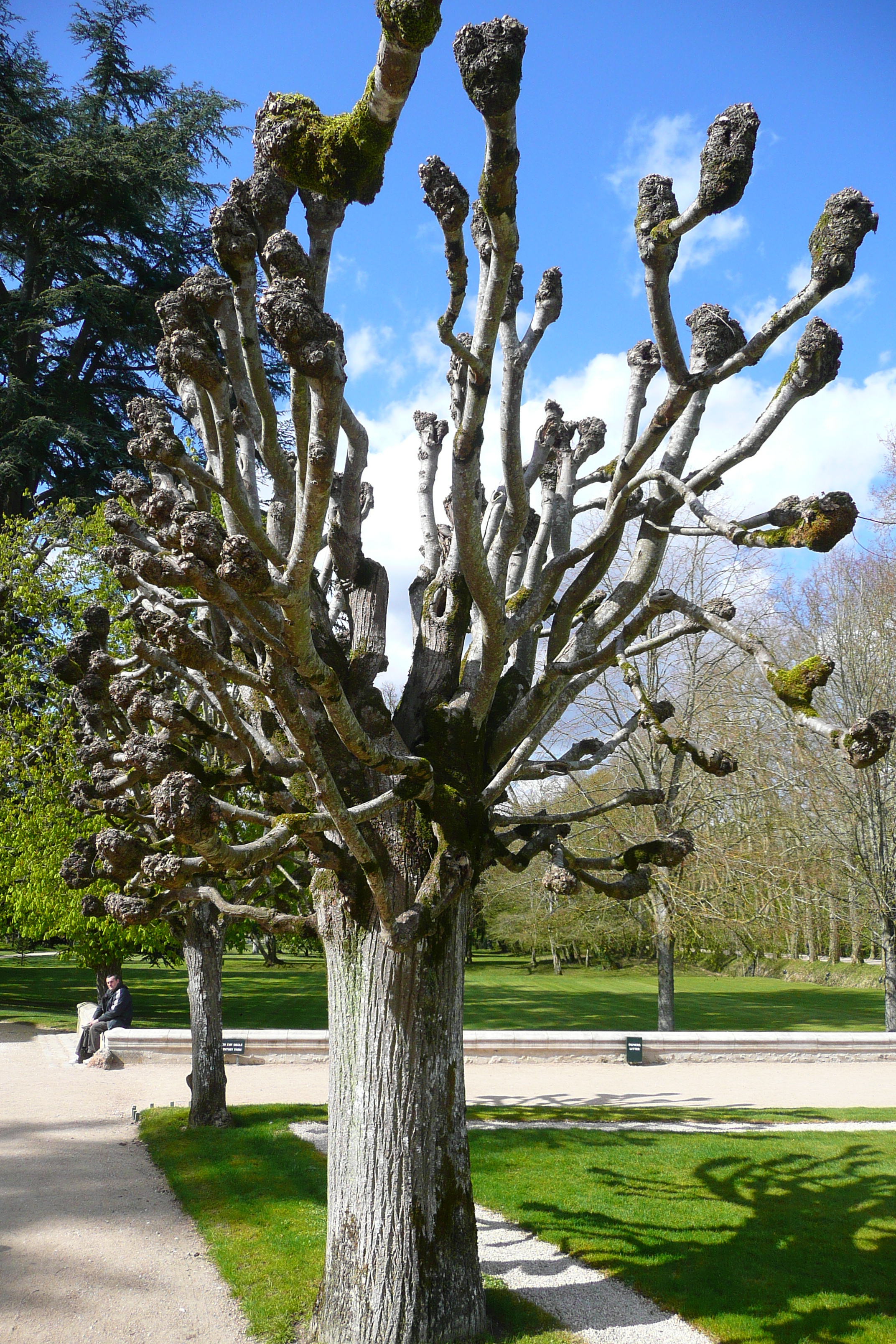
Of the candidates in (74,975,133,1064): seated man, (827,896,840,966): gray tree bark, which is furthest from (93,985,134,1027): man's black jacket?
(827,896,840,966): gray tree bark

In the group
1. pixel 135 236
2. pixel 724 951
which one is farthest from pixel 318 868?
pixel 724 951

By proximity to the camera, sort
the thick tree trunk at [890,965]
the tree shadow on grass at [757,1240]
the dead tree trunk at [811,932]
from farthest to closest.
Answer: the dead tree trunk at [811,932] → the thick tree trunk at [890,965] → the tree shadow on grass at [757,1240]

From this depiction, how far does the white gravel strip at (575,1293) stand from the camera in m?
5.24

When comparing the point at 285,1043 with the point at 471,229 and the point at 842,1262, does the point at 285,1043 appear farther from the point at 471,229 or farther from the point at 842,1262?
the point at 471,229

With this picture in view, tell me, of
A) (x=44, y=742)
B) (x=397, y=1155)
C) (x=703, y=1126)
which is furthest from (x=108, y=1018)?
(x=397, y=1155)

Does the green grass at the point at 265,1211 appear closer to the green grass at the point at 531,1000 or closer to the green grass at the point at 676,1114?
the green grass at the point at 676,1114

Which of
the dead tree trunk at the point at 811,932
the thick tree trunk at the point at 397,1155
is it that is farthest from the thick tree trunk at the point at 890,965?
the thick tree trunk at the point at 397,1155

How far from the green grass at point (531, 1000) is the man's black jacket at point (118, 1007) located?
9.13 feet

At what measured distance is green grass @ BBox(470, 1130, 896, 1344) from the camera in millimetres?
5582

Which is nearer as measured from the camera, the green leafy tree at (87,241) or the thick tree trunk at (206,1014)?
the thick tree trunk at (206,1014)

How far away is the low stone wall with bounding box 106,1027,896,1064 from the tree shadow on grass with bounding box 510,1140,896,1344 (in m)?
6.74

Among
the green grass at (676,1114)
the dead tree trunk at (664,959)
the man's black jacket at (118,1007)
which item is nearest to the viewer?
the green grass at (676,1114)

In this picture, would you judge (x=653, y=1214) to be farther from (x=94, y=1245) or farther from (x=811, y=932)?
(x=811, y=932)

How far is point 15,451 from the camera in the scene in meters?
16.8
